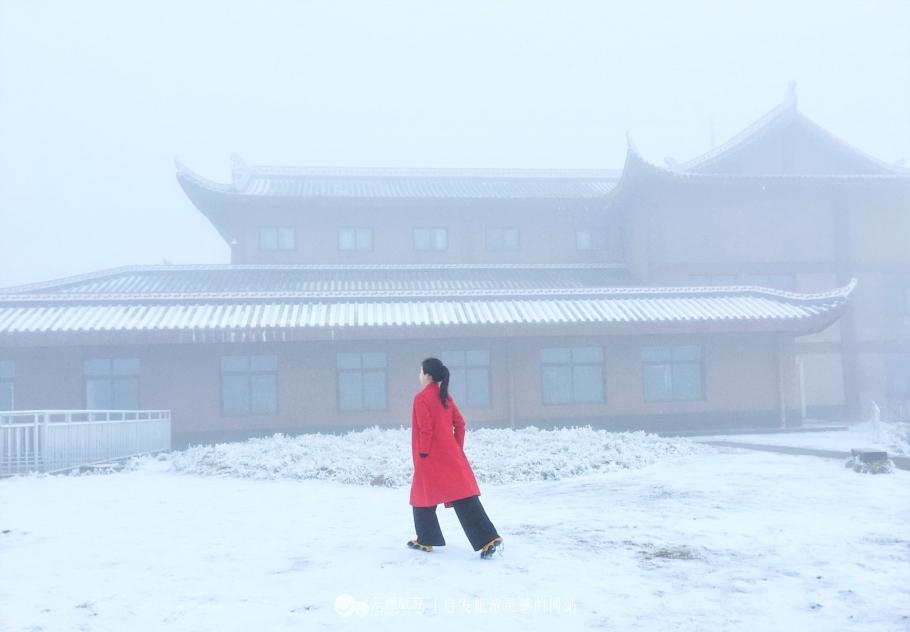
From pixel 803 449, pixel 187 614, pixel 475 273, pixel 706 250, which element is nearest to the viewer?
pixel 187 614

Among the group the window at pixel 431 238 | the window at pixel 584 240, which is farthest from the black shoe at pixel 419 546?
the window at pixel 584 240

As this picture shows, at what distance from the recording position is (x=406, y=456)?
414 inches

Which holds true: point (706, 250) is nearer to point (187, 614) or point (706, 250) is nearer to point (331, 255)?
point (331, 255)

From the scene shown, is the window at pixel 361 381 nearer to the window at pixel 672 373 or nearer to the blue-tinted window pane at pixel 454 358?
the blue-tinted window pane at pixel 454 358

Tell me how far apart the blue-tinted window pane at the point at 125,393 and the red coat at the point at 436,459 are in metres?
12.7

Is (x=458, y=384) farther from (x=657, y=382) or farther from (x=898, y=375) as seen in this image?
(x=898, y=375)

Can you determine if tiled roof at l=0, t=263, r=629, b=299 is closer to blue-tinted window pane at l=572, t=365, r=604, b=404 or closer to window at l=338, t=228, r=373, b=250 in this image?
window at l=338, t=228, r=373, b=250

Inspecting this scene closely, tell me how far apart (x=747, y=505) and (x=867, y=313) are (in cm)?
1582

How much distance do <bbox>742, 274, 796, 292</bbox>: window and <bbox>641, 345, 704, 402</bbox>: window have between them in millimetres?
4096

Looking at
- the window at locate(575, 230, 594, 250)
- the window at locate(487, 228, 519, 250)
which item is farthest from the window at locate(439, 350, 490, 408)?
the window at locate(575, 230, 594, 250)

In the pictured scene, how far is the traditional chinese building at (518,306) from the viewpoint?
15.9 meters

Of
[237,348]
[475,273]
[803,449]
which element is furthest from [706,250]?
[237,348]

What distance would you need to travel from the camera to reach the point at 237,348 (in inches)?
639

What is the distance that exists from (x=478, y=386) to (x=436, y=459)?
1173 centimetres
